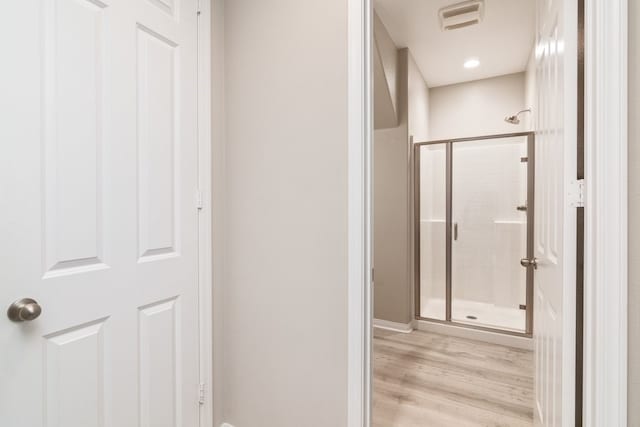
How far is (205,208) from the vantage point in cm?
152

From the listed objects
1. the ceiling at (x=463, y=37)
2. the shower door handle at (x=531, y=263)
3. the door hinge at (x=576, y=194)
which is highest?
the ceiling at (x=463, y=37)

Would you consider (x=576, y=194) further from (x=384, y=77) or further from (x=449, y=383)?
(x=384, y=77)

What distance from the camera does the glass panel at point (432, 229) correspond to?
3416 mm

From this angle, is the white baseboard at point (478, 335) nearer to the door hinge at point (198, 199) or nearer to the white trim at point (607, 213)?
the white trim at point (607, 213)

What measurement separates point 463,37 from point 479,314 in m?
2.71

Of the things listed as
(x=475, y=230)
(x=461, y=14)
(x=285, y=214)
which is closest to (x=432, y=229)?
(x=475, y=230)

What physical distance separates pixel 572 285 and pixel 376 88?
7.50ft

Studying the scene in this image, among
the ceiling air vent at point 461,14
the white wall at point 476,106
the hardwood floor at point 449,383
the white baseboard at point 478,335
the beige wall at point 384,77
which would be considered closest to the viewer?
the hardwood floor at point 449,383

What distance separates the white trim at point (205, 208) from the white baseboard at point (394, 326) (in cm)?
218

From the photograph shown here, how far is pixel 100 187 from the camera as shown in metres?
1.10

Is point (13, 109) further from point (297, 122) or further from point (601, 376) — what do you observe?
point (601, 376)

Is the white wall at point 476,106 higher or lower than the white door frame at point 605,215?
higher

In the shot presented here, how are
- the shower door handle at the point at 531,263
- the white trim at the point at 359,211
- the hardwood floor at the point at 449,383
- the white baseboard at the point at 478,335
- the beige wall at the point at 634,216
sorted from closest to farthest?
the beige wall at the point at 634,216
the white trim at the point at 359,211
the shower door handle at the point at 531,263
the hardwood floor at the point at 449,383
the white baseboard at the point at 478,335

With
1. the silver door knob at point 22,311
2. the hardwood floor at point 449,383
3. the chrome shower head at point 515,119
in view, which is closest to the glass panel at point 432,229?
the hardwood floor at point 449,383
